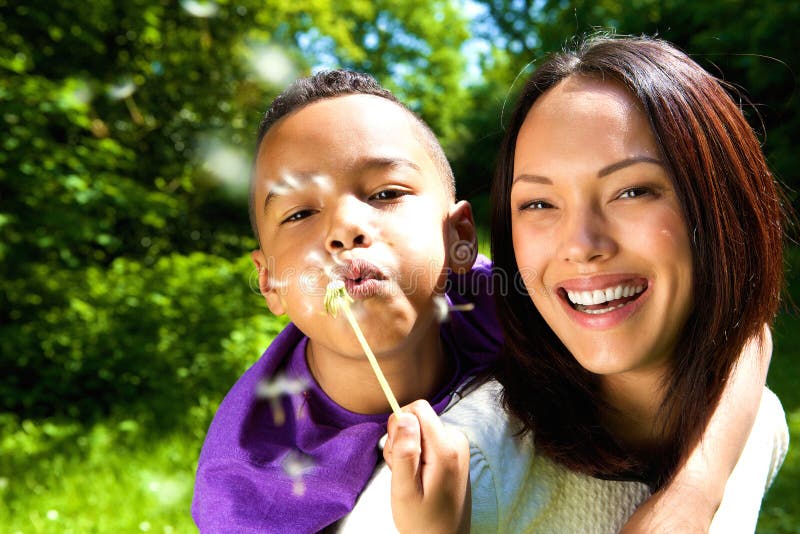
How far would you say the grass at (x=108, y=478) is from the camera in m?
3.32

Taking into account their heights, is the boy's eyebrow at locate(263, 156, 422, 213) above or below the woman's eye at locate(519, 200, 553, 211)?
above

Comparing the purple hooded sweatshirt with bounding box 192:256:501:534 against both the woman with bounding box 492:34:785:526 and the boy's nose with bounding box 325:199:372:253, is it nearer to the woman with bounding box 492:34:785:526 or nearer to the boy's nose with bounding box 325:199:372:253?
the woman with bounding box 492:34:785:526

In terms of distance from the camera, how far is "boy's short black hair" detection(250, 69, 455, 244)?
178 cm

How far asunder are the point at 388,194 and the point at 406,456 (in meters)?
0.63

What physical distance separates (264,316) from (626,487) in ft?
11.3

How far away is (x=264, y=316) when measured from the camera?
15.8 feet

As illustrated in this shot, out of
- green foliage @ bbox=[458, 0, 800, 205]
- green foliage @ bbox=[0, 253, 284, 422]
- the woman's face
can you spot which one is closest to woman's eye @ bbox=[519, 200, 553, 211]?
the woman's face

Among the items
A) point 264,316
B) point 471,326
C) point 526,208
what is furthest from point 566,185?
point 264,316

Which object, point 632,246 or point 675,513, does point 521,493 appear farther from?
point 632,246

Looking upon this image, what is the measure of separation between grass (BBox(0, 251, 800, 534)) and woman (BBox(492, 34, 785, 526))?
1.42 m

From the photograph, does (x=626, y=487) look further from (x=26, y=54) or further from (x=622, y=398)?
(x=26, y=54)

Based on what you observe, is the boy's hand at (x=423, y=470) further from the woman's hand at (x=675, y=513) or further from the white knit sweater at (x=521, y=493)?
the woman's hand at (x=675, y=513)

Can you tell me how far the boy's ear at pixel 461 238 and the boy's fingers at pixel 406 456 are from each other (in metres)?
0.66

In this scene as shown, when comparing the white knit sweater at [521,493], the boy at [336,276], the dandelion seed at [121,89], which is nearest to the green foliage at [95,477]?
the boy at [336,276]
